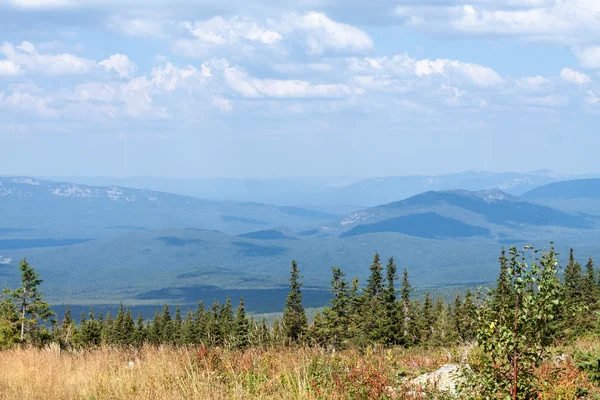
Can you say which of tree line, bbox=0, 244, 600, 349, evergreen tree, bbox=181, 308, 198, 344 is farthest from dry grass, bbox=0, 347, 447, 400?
evergreen tree, bbox=181, 308, 198, 344

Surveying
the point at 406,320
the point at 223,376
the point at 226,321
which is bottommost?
the point at 226,321

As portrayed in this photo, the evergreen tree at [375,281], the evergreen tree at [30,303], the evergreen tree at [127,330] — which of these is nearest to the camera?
the evergreen tree at [30,303]

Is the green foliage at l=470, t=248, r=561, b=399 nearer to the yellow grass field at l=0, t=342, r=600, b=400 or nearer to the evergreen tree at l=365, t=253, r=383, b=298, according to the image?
the yellow grass field at l=0, t=342, r=600, b=400

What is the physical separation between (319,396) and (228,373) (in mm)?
2410

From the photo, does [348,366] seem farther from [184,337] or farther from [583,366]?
[184,337]

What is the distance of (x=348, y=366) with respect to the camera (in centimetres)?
1166

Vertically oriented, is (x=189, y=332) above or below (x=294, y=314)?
below

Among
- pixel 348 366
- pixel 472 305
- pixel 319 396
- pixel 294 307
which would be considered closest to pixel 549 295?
pixel 472 305

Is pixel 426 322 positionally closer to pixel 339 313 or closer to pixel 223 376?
pixel 339 313

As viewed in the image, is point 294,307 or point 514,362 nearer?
point 514,362

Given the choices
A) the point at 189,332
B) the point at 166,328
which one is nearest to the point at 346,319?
the point at 189,332

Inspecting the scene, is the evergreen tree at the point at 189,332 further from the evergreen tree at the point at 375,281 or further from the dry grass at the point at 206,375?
the dry grass at the point at 206,375

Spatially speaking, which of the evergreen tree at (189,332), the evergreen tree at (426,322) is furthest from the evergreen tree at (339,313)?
the evergreen tree at (189,332)

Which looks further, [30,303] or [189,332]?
[189,332]
